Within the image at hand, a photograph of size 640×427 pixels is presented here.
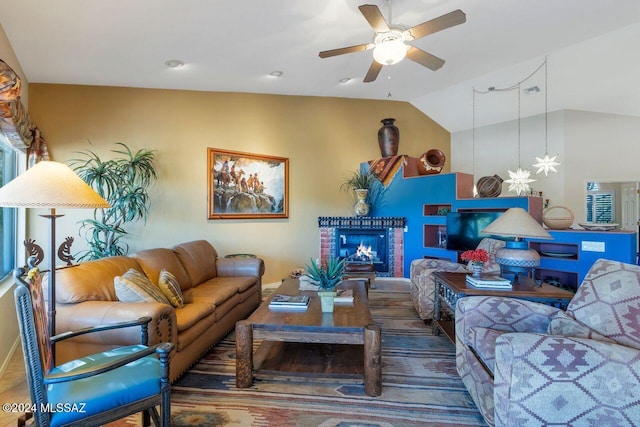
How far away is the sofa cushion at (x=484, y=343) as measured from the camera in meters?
1.71

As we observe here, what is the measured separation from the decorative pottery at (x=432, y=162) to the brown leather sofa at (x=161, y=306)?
355 cm

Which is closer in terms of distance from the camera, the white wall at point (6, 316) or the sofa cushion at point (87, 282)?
the sofa cushion at point (87, 282)

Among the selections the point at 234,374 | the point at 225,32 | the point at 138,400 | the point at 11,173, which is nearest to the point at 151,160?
the point at 11,173

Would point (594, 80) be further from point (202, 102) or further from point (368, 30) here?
point (202, 102)

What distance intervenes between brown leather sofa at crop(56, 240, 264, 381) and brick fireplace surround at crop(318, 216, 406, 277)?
6.31ft

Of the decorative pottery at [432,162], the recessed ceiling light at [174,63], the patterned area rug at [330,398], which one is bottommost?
the patterned area rug at [330,398]

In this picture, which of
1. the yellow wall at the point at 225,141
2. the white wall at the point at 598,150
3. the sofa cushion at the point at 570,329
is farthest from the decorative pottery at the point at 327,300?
the white wall at the point at 598,150

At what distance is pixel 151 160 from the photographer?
4398mm

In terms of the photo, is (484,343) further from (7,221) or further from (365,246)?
(7,221)

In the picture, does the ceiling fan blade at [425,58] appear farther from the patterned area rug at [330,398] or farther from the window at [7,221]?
the window at [7,221]

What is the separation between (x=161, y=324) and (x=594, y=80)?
651 cm

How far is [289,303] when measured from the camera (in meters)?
2.49

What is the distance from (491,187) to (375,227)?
1.91 metres

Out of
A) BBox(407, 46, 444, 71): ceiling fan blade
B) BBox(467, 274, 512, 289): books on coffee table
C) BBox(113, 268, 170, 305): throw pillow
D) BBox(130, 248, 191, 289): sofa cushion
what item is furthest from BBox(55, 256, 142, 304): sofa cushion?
BBox(407, 46, 444, 71): ceiling fan blade
